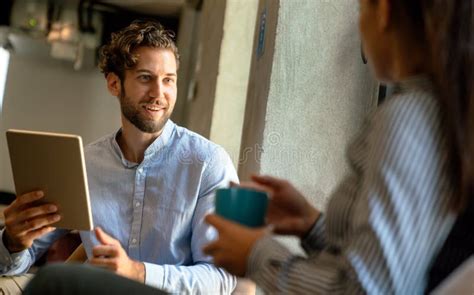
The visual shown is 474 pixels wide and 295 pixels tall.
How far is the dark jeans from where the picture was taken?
878 mm

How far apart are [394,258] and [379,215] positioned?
0.05m

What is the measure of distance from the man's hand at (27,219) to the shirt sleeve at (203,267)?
0.26 meters

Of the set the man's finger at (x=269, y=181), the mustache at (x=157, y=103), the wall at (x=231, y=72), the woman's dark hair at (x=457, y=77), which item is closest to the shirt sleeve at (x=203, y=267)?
the mustache at (x=157, y=103)

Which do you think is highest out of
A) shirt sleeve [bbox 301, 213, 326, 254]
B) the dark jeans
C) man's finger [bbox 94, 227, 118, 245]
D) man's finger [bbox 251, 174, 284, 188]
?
man's finger [bbox 251, 174, 284, 188]

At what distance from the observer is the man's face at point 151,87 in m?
2.03

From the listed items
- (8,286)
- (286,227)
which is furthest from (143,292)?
(8,286)

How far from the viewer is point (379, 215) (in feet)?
2.64

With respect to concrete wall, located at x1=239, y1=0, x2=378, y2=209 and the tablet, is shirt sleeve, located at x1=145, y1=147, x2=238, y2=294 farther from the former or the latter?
concrete wall, located at x1=239, y1=0, x2=378, y2=209

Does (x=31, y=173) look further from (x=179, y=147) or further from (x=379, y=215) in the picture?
(x=379, y=215)

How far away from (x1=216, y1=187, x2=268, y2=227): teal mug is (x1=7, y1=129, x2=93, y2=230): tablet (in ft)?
2.03

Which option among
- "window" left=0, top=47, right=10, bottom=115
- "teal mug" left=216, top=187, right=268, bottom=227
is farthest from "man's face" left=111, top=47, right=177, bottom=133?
"window" left=0, top=47, right=10, bottom=115

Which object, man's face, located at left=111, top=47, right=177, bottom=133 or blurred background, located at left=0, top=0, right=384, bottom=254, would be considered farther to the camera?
blurred background, located at left=0, top=0, right=384, bottom=254

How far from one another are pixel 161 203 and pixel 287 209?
84 centimetres

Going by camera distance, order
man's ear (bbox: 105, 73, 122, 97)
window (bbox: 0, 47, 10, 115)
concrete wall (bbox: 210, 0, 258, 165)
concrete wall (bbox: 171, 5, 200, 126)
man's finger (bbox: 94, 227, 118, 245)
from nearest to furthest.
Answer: man's finger (bbox: 94, 227, 118, 245), man's ear (bbox: 105, 73, 122, 97), concrete wall (bbox: 210, 0, 258, 165), concrete wall (bbox: 171, 5, 200, 126), window (bbox: 0, 47, 10, 115)
